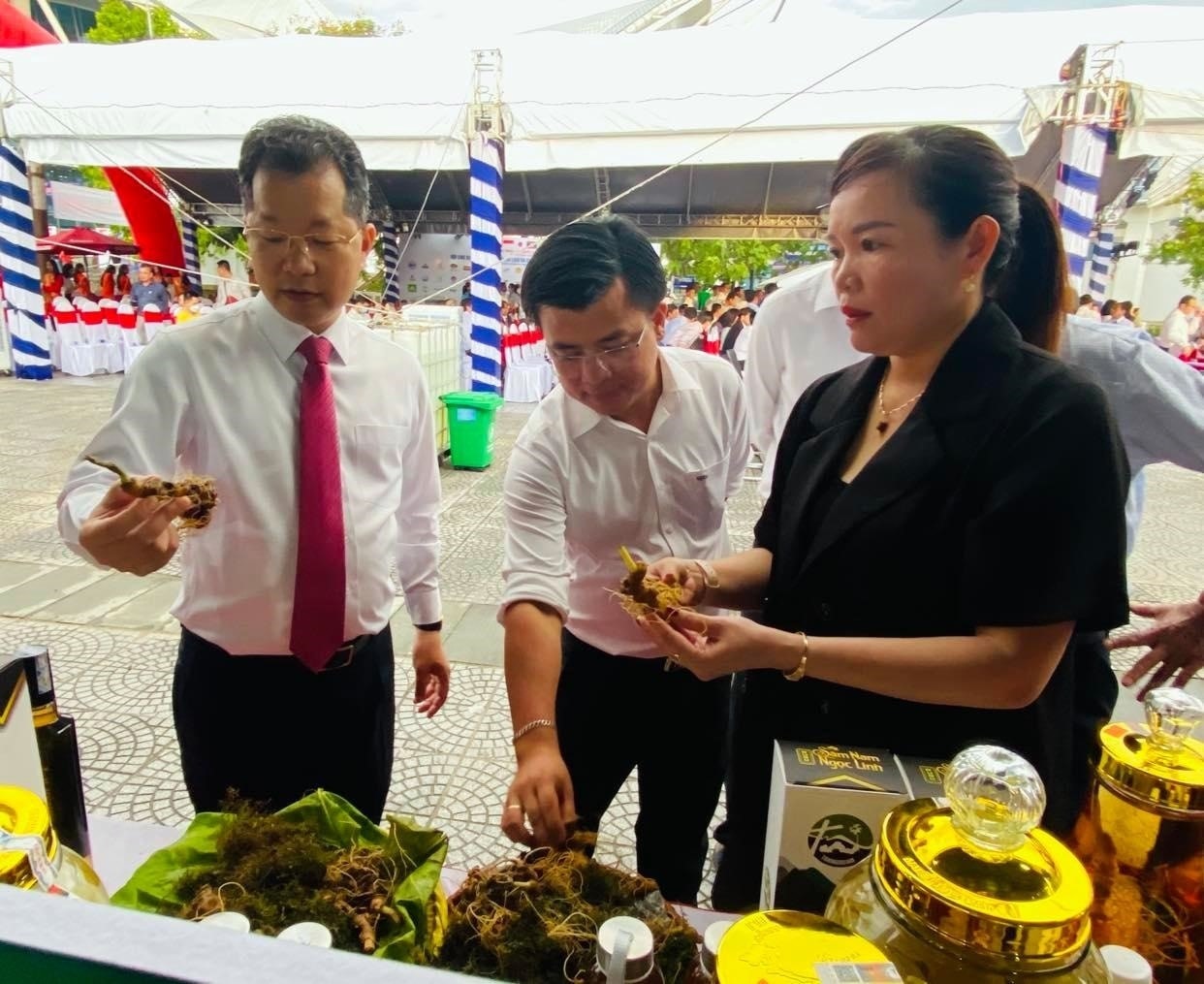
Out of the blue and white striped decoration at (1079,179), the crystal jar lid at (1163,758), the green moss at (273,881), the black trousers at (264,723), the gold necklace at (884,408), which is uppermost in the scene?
the blue and white striped decoration at (1079,179)

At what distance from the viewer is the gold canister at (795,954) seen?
0.48 meters

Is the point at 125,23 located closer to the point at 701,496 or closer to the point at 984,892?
the point at 701,496

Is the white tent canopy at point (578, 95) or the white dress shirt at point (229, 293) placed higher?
the white tent canopy at point (578, 95)

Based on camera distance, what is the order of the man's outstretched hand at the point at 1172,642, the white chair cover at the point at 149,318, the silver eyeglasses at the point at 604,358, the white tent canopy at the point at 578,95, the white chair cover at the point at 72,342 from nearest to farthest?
1. the man's outstretched hand at the point at 1172,642
2. the silver eyeglasses at the point at 604,358
3. the white tent canopy at the point at 578,95
4. the white chair cover at the point at 72,342
5. the white chair cover at the point at 149,318

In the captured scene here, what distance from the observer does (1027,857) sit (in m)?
0.55

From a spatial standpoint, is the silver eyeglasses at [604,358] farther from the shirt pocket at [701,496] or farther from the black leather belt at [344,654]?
the black leather belt at [344,654]

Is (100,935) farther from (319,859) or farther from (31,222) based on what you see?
(31,222)

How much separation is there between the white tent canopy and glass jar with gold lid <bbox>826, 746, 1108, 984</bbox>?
23.5ft

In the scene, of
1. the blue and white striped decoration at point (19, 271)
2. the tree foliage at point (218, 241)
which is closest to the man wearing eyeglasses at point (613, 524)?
the blue and white striped decoration at point (19, 271)

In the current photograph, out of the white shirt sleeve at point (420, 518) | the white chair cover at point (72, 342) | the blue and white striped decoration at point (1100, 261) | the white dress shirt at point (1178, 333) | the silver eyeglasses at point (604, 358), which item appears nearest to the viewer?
the silver eyeglasses at point (604, 358)

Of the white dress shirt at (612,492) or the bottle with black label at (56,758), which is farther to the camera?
the white dress shirt at (612,492)

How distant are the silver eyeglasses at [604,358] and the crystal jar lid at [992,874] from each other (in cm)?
106

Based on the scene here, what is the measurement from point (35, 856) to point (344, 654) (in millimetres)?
1117

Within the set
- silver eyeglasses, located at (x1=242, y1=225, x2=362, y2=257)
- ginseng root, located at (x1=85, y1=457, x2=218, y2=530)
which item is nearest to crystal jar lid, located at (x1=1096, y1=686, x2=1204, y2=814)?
ginseng root, located at (x1=85, y1=457, x2=218, y2=530)
